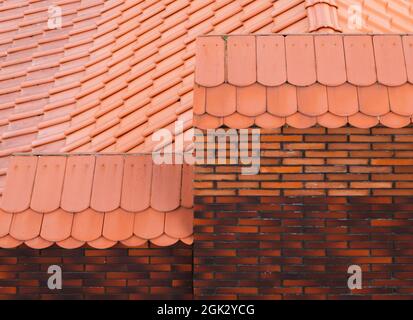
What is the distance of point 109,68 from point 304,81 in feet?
11.4

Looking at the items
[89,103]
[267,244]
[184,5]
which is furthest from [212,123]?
[184,5]

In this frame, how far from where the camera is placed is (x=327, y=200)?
591cm

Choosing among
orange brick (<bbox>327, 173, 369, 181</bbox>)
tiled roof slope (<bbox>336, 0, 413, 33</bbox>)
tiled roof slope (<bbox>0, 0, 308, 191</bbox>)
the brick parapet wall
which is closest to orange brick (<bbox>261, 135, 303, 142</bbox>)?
the brick parapet wall

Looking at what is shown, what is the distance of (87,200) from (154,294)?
1003 millimetres

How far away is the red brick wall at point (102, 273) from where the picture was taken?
6.38 metres

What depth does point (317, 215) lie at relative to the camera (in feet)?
19.4

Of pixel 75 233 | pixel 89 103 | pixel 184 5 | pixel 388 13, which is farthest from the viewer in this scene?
pixel 184 5

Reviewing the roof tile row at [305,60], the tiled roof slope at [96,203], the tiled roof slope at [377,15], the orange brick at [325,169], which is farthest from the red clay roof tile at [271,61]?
the tiled roof slope at [96,203]

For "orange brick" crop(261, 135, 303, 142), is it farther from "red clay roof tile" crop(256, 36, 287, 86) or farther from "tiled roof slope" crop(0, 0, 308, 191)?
"tiled roof slope" crop(0, 0, 308, 191)

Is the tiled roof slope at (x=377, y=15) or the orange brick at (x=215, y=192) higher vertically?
the tiled roof slope at (x=377, y=15)

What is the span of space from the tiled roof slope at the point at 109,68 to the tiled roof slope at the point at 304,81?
893 millimetres

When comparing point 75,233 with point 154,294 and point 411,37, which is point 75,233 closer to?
point 154,294

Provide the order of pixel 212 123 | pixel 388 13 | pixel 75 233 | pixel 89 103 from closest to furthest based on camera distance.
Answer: pixel 212 123, pixel 75 233, pixel 388 13, pixel 89 103

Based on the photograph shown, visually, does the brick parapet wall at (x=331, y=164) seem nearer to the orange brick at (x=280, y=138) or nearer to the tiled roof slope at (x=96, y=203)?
the orange brick at (x=280, y=138)
